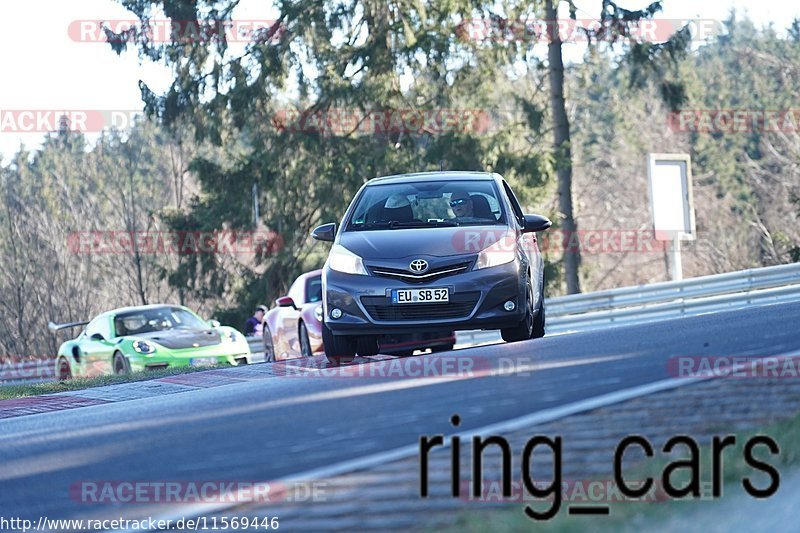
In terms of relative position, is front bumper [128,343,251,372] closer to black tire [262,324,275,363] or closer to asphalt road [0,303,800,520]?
black tire [262,324,275,363]

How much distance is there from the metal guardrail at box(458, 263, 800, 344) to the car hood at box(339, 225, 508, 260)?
12.1 metres

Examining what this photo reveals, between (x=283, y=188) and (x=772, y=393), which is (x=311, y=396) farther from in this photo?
(x=283, y=188)

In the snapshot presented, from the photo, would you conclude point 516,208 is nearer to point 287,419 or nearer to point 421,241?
point 421,241

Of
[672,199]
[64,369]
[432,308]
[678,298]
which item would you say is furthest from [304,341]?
[672,199]

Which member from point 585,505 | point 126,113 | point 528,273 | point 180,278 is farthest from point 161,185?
point 585,505

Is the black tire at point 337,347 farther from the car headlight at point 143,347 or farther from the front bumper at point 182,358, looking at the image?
the car headlight at point 143,347

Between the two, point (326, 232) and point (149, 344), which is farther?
point (149, 344)

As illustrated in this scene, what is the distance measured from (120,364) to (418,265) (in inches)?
362

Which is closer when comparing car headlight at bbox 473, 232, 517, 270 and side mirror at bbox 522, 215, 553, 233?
car headlight at bbox 473, 232, 517, 270

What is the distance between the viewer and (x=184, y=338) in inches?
757

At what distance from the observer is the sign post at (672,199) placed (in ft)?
85.7

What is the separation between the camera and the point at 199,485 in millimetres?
5277

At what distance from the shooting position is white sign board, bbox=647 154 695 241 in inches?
1030

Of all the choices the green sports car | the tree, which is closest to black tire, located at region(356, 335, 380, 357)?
the green sports car
